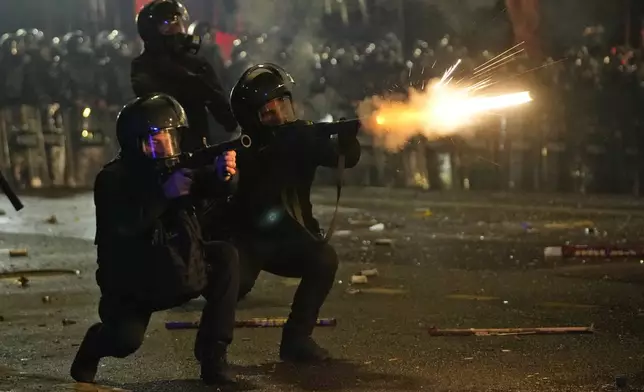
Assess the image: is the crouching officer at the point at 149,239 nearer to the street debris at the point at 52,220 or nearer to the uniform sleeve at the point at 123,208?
the uniform sleeve at the point at 123,208

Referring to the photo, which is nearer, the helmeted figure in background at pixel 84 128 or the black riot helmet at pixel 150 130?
the black riot helmet at pixel 150 130

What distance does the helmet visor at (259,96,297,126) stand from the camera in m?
6.32

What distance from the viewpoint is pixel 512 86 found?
1449 cm

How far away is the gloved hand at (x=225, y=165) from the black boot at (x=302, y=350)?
1013 millimetres

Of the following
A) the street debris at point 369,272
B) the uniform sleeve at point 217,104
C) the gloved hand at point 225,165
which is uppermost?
the uniform sleeve at point 217,104

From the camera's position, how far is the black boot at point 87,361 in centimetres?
578

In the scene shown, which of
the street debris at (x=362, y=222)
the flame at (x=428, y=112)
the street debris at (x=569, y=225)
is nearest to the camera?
the flame at (x=428, y=112)

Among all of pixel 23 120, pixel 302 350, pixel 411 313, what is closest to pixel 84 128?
pixel 23 120

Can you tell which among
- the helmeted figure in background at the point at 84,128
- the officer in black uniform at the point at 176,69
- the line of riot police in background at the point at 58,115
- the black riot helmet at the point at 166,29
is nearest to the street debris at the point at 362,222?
the officer in black uniform at the point at 176,69

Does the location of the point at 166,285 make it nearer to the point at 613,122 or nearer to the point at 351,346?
the point at 351,346

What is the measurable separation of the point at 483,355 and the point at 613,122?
10.5 metres

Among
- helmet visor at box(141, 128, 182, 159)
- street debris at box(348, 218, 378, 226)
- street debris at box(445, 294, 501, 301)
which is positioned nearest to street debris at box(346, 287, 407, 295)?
street debris at box(445, 294, 501, 301)

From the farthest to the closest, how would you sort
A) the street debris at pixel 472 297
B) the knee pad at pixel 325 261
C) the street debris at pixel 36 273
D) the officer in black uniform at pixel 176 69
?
1. the street debris at pixel 36 273
2. the officer in black uniform at pixel 176 69
3. the street debris at pixel 472 297
4. the knee pad at pixel 325 261

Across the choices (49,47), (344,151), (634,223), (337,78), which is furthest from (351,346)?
(49,47)
